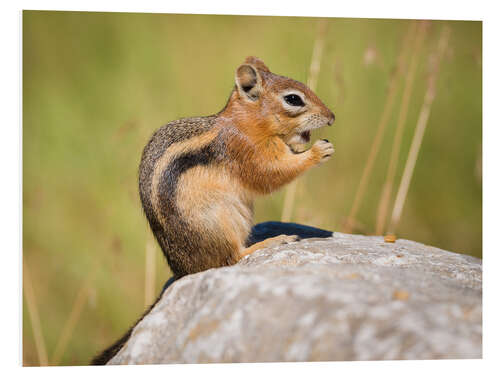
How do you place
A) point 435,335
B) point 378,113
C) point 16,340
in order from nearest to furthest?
point 435,335
point 16,340
point 378,113

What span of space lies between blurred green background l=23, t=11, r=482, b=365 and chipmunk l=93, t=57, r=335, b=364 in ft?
1.24

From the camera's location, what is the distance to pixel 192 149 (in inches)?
135

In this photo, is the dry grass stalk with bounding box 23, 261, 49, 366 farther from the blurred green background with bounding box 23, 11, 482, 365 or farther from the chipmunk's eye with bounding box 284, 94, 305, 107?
the chipmunk's eye with bounding box 284, 94, 305, 107

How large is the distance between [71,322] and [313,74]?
8.80 ft

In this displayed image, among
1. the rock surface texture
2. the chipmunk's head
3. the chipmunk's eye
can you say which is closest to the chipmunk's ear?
the chipmunk's head

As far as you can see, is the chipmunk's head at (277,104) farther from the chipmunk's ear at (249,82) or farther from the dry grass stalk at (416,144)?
the dry grass stalk at (416,144)

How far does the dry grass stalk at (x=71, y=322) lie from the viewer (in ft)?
12.3

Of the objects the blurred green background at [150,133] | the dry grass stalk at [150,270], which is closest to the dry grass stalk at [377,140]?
the blurred green background at [150,133]

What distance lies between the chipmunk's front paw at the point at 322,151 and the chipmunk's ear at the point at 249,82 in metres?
0.54

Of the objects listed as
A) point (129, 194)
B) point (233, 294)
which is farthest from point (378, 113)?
point (233, 294)

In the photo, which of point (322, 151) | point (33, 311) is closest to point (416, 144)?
point (322, 151)

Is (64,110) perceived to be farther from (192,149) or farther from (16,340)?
(16,340)

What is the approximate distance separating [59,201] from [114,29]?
1.37 metres
